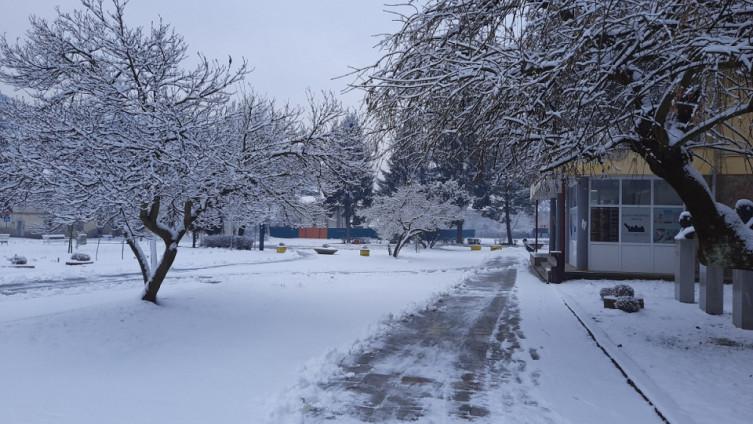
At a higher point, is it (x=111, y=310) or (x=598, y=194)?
(x=598, y=194)

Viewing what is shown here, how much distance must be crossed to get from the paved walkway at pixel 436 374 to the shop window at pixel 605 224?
9.85m

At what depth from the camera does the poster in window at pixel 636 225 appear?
61.1ft

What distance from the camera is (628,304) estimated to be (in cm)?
1146

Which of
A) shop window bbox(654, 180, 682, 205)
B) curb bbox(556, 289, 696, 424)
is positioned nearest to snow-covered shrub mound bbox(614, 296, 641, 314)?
curb bbox(556, 289, 696, 424)

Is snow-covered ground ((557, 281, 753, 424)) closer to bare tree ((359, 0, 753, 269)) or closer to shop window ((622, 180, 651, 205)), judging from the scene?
bare tree ((359, 0, 753, 269))

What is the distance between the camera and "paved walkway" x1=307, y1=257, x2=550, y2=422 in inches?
206

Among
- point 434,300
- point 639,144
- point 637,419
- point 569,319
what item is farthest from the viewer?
point 434,300

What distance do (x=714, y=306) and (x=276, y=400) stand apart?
33.0ft

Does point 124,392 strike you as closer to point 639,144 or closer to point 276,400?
point 276,400

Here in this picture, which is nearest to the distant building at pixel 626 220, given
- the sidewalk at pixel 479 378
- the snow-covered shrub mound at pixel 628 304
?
the snow-covered shrub mound at pixel 628 304

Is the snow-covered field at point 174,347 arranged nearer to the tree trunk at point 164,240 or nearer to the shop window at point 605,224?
the tree trunk at point 164,240

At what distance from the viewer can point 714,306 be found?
36.5 ft

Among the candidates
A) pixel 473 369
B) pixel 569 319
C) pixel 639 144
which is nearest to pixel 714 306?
pixel 569 319

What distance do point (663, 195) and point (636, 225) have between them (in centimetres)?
141
